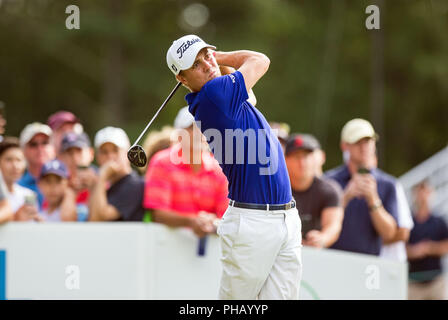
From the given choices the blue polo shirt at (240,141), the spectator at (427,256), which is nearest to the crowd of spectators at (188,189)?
the blue polo shirt at (240,141)

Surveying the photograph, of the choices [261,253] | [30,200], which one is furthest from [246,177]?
[30,200]

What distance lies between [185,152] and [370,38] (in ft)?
46.9

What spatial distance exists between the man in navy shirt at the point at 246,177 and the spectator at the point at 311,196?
1.70m

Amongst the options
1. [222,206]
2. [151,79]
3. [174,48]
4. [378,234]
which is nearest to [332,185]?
[378,234]

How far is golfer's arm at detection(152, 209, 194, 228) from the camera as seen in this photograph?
19.7ft

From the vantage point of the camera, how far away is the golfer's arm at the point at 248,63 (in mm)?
4582

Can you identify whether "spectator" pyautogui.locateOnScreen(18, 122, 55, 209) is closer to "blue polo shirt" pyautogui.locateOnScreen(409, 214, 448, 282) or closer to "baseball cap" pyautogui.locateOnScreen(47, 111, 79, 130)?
"baseball cap" pyautogui.locateOnScreen(47, 111, 79, 130)

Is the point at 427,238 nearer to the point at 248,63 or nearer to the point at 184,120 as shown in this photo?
the point at 184,120

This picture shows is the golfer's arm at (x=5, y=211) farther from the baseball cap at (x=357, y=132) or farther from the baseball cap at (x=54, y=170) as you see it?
the baseball cap at (x=357, y=132)

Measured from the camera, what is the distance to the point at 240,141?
455cm

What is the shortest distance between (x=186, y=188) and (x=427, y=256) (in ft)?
12.2

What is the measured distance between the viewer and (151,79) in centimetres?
1972

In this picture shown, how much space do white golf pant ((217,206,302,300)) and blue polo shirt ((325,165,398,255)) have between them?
6.85ft
